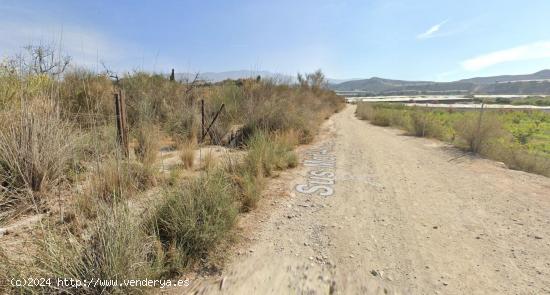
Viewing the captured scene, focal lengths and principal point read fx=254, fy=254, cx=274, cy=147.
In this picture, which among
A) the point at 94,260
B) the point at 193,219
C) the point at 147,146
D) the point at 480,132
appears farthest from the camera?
the point at 480,132

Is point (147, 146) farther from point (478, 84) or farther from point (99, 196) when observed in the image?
point (478, 84)

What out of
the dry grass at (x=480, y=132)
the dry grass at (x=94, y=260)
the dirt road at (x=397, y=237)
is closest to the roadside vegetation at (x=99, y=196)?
the dry grass at (x=94, y=260)

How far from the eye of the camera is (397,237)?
3.12 meters

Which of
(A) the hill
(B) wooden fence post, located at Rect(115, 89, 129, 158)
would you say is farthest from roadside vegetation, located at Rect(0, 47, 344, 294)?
(A) the hill

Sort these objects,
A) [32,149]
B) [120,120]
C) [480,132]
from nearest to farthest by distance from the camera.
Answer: [32,149] → [120,120] → [480,132]

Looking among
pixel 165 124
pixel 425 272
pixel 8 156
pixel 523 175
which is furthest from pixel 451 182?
pixel 165 124

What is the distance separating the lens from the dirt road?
7.68ft

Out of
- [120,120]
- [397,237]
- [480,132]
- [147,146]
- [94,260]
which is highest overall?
[120,120]

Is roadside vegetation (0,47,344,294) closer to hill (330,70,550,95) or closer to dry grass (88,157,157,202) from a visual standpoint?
dry grass (88,157,157,202)

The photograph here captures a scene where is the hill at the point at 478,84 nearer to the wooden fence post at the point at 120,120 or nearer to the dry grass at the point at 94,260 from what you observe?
the wooden fence post at the point at 120,120

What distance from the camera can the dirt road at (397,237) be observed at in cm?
234

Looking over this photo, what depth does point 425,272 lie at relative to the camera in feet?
8.18

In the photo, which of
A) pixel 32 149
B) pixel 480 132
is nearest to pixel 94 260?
pixel 32 149

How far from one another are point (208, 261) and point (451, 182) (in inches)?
208
